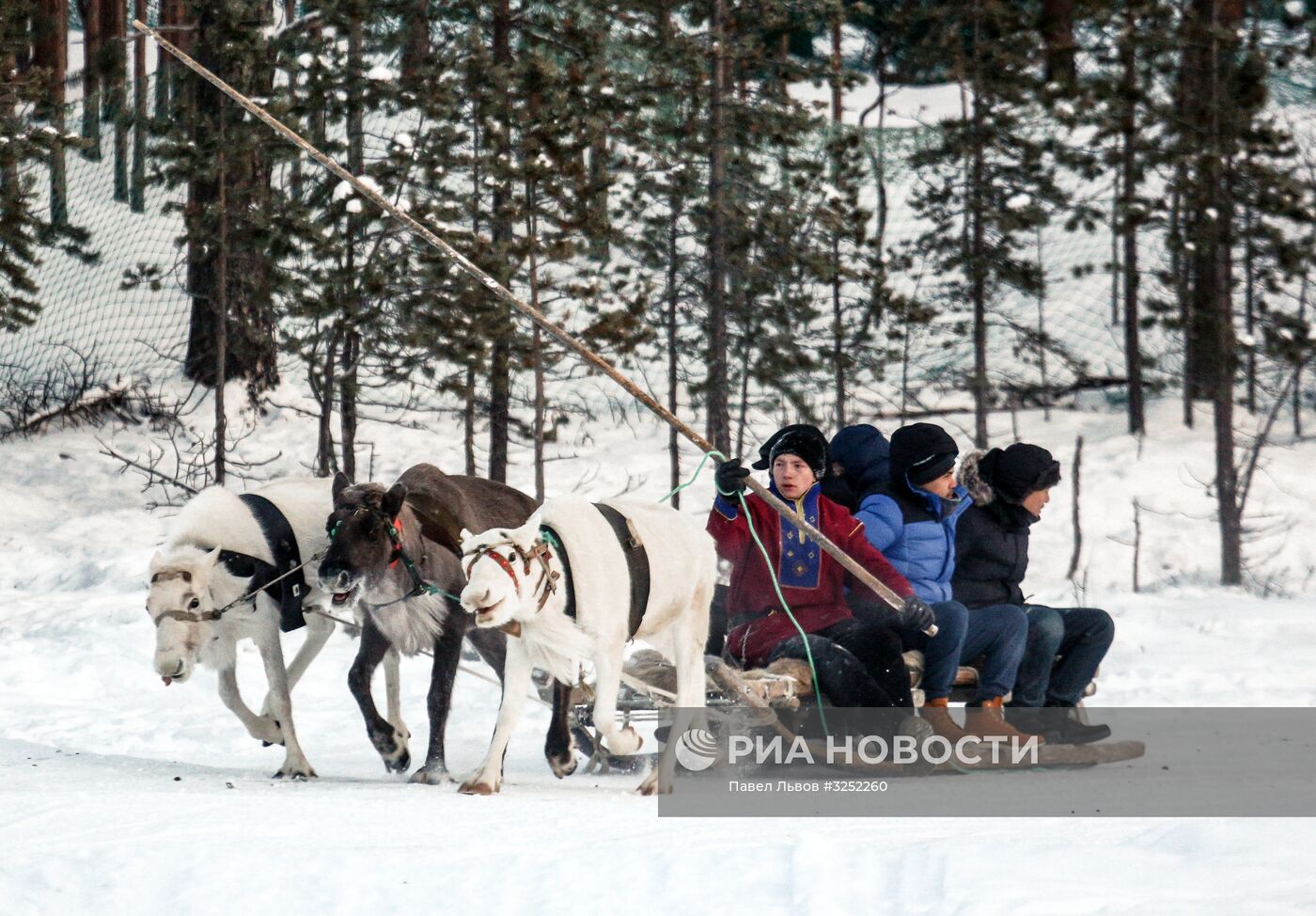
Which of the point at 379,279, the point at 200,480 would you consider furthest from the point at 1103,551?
the point at 200,480

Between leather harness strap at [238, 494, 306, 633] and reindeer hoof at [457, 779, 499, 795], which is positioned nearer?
reindeer hoof at [457, 779, 499, 795]

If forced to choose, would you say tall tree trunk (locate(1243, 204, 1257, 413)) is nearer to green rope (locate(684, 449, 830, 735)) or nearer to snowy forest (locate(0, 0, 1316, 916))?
snowy forest (locate(0, 0, 1316, 916))

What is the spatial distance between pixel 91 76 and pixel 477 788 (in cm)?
1507

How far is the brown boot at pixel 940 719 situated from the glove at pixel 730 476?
117 centimetres

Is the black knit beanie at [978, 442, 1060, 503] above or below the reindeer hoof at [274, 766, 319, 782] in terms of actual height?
above

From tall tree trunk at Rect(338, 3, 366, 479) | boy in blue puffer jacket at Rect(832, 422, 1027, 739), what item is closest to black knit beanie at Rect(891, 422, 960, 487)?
boy in blue puffer jacket at Rect(832, 422, 1027, 739)

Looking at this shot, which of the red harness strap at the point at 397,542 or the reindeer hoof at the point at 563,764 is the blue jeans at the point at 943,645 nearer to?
the reindeer hoof at the point at 563,764

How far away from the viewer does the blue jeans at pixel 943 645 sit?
6.06 metres

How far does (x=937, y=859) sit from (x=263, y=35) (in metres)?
12.0

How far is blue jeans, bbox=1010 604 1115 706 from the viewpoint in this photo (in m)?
6.49

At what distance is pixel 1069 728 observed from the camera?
6.62 metres

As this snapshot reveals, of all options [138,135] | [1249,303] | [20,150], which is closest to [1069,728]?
[20,150]

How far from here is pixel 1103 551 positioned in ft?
54.1

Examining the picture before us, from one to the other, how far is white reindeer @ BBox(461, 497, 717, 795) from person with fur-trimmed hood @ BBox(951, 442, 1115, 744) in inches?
51.8
